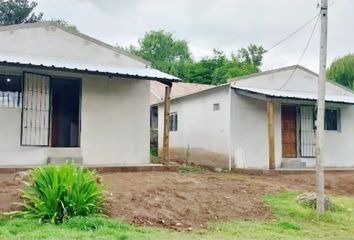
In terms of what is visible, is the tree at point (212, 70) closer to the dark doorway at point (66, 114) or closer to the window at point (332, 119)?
the window at point (332, 119)

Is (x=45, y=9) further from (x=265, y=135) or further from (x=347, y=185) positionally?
(x=347, y=185)

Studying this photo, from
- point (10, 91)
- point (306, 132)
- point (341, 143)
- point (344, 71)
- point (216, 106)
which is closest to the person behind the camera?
point (10, 91)

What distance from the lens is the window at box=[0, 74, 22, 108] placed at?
12727mm

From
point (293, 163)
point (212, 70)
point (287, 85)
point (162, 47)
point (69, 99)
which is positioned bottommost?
point (293, 163)

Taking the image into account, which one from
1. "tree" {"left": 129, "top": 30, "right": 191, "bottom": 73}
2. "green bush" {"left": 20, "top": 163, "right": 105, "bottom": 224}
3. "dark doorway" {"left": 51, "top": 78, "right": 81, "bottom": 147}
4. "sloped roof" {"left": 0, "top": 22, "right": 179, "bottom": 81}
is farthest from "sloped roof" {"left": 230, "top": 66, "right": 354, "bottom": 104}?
"tree" {"left": 129, "top": 30, "right": 191, "bottom": 73}

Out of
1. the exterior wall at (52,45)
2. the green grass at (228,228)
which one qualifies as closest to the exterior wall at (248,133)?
the exterior wall at (52,45)

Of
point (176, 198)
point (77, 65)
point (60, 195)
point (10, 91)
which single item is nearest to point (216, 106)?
point (77, 65)

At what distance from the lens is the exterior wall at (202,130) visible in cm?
1672

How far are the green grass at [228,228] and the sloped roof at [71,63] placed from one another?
17.3 feet

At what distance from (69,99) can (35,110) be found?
1708 millimetres

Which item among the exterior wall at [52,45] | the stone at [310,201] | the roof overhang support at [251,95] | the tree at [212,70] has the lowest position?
the stone at [310,201]

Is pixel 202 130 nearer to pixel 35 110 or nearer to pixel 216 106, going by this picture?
pixel 216 106

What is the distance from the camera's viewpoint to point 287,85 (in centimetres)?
1758

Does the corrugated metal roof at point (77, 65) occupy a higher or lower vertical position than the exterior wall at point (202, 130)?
higher
